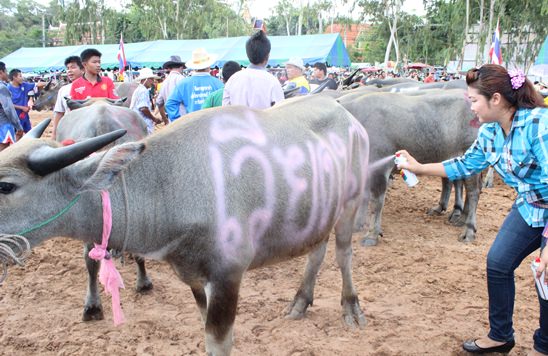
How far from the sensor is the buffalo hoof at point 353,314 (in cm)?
392

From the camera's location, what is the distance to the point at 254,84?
14.9 feet

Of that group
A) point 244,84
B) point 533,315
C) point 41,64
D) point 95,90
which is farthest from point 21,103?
point 41,64

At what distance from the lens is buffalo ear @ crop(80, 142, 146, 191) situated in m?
2.28

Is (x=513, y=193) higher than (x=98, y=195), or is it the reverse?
(x=98, y=195)

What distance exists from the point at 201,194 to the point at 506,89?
6.34ft

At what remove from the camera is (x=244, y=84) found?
4.54m

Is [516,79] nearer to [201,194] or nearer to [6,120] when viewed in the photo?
[201,194]

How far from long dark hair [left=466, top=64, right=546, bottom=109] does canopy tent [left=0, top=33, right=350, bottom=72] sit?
19.2 meters

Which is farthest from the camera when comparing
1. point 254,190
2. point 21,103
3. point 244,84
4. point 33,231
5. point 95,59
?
point 21,103

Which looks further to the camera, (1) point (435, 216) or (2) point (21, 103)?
(2) point (21, 103)

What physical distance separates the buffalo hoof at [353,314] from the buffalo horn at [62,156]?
8.26 ft

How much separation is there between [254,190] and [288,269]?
102 inches

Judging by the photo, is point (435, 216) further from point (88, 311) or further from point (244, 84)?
point (88, 311)

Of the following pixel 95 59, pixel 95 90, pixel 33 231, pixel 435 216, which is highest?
pixel 95 59
